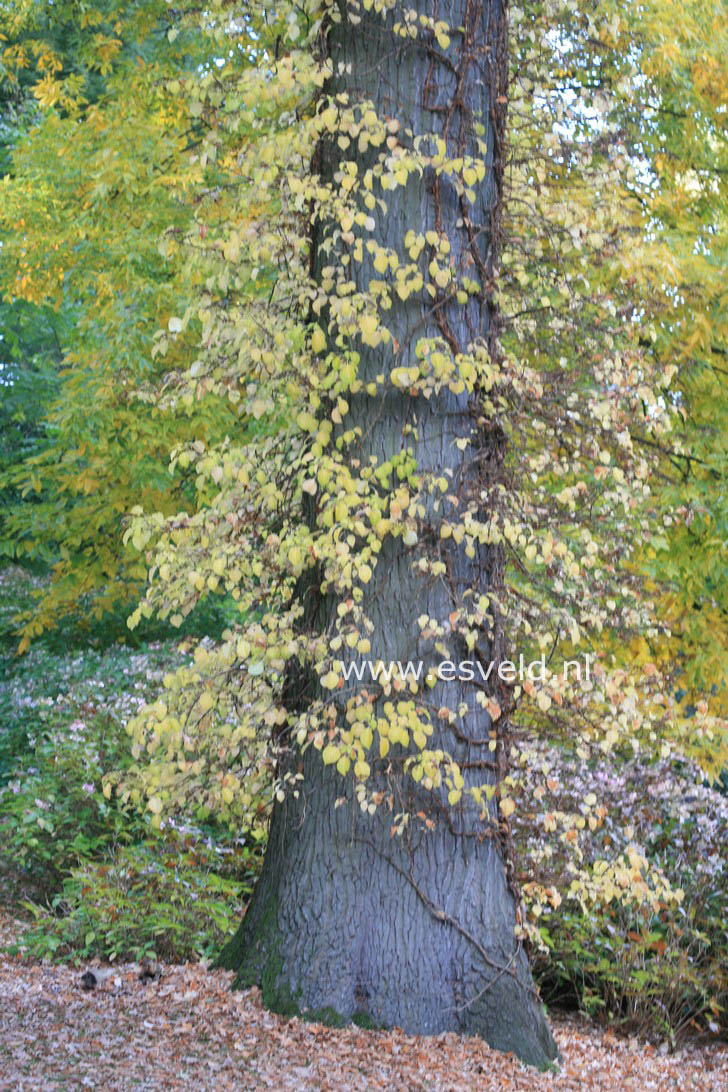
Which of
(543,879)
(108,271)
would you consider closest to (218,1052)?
(543,879)

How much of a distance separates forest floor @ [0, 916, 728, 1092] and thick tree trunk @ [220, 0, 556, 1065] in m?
0.12

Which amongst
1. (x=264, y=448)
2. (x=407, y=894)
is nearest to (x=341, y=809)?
(x=407, y=894)

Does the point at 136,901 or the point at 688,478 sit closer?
the point at 136,901

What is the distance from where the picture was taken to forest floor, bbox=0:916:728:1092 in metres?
3.74

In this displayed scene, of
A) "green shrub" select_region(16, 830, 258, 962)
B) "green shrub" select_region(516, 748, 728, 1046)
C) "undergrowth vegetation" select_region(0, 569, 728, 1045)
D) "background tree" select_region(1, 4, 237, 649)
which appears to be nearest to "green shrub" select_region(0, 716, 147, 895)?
"undergrowth vegetation" select_region(0, 569, 728, 1045)

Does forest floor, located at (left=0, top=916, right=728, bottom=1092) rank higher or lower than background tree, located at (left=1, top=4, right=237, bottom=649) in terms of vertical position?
lower

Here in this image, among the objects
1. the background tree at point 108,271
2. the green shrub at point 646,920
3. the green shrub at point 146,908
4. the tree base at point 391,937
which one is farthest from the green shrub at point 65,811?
the green shrub at point 646,920

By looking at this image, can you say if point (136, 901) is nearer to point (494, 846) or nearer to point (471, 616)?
point (494, 846)

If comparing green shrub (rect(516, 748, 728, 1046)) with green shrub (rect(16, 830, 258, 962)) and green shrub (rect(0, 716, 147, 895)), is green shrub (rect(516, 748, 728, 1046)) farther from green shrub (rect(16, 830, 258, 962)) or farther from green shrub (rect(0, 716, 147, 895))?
green shrub (rect(0, 716, 147, 895))

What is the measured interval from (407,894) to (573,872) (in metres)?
0.66

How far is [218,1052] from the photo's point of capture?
396 cm

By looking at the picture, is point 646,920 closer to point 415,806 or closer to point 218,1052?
point 415,806

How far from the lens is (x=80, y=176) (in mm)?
7758

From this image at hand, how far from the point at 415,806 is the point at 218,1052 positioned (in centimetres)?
115
